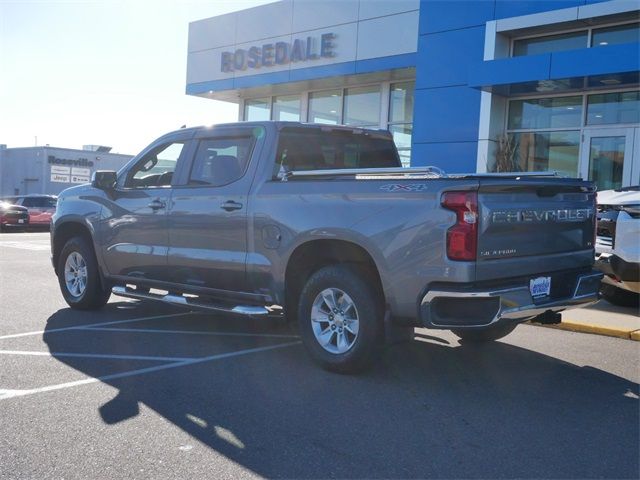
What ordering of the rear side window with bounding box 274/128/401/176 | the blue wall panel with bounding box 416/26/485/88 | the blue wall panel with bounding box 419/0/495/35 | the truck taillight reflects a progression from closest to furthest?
the truck taillight
the rear side window with bounding box 274/128/401/176
the blue wall panel with bounding box 419/0/495/35
the blue wall panel with bounding box 416/26/485/88

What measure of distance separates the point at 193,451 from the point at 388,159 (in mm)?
4121

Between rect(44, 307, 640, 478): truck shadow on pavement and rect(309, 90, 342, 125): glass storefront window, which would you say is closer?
rect(44, 307, 640, 478): truck shadow on pavement

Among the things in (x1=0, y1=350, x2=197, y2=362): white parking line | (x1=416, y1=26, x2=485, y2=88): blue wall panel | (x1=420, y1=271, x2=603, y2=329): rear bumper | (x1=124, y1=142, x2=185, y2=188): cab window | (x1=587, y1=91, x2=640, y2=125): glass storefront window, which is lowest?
(x1=0, y1=350, x2=197, y2=362): white parking line

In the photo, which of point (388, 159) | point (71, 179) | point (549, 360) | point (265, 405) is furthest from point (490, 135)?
point (71, 179)

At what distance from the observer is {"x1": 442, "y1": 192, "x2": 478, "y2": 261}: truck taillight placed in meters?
4.69

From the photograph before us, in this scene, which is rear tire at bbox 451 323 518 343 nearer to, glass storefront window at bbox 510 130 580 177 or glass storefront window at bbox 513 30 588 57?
glass storefront window at bbox 510 130 580 177

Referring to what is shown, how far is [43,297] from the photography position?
9.25 m

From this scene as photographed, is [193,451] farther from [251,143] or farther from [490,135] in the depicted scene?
[490,135]

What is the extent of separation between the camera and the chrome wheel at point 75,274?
800cm

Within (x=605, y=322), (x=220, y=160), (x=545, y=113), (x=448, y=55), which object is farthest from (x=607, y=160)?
(x=220, y=160)

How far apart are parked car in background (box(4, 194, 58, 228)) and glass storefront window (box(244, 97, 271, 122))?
10535mm

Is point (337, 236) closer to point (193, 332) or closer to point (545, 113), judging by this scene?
point (193, 332)

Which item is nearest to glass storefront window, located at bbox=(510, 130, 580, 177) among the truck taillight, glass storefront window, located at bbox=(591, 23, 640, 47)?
glass storefront window, located at bbox=(591, 23, 640, 47)

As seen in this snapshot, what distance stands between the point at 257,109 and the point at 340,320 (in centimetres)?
1651
